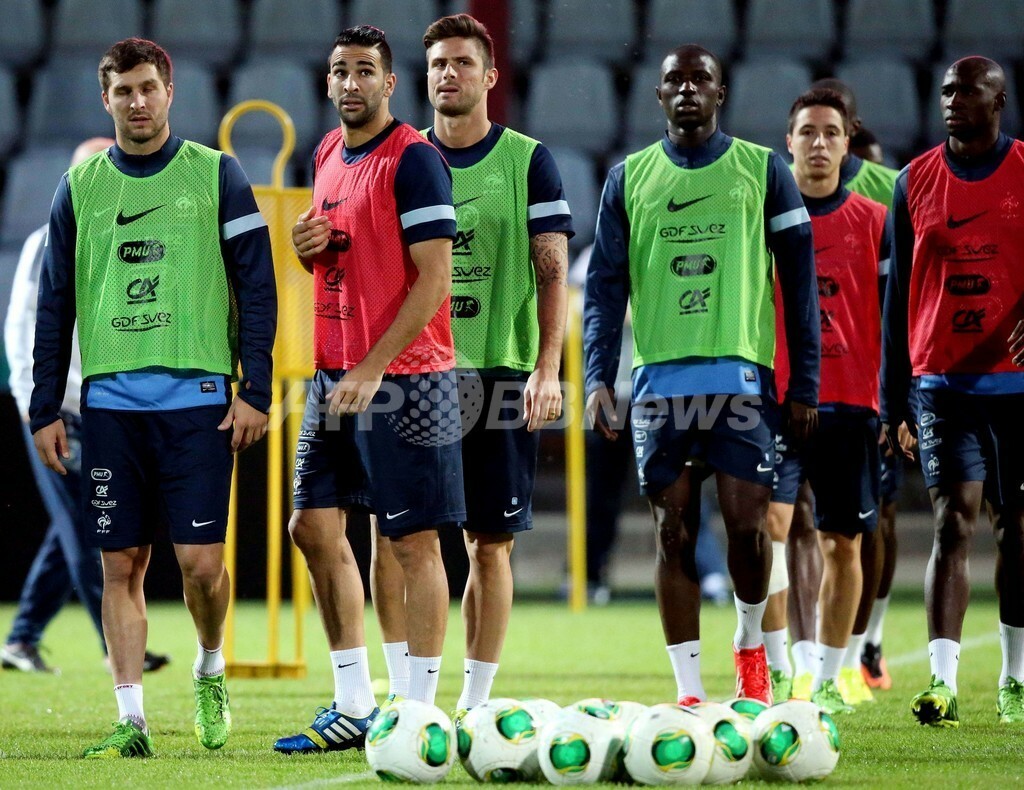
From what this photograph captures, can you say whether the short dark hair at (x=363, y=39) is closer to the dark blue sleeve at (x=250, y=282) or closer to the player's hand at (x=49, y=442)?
the dark blue sleeve at (x=250, y=282)

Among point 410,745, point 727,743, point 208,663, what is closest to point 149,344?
point 208,663

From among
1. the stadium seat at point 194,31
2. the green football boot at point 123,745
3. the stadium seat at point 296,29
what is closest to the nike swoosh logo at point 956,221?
the green football boot at point 123,745

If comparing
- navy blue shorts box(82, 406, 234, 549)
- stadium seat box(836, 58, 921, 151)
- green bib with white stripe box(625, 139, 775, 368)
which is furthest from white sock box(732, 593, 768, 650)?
stadium seat box(836, 58, 921, 151)

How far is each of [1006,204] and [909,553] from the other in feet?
23.9

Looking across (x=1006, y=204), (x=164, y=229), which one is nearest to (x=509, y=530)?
(x=164, y=229)

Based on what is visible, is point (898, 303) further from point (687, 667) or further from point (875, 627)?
point (875, 627)

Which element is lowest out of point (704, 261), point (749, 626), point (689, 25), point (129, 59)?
point (749, 626)

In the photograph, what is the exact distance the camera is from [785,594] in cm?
555

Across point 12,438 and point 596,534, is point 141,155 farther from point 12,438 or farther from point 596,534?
point 596,534

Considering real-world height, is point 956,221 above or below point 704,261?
above

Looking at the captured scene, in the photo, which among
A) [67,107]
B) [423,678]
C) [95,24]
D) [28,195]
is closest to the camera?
[423,678]

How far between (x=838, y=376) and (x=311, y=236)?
7.39 feet

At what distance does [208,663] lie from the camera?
4.78 m

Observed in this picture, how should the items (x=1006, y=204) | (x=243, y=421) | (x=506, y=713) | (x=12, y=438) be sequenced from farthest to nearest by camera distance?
(x=12, y=438)
(x=1006, y=204)
(x=243, y=421)
(x=506, y=713)
